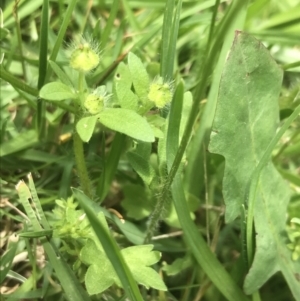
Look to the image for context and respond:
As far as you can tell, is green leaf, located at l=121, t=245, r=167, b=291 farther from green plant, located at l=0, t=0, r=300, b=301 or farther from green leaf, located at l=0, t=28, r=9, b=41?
green leaf, located at l=0, t=28, r=9, b=41

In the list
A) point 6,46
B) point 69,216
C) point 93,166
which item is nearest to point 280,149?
point 93,166

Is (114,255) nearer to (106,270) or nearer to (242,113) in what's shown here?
(106,270)

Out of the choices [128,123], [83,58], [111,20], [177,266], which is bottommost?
[177,266]

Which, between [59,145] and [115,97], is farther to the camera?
[59,145]

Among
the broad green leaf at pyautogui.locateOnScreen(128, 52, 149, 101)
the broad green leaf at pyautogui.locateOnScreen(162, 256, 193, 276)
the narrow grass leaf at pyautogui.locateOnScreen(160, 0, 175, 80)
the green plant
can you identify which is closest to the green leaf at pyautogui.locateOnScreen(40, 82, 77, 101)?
the green plant

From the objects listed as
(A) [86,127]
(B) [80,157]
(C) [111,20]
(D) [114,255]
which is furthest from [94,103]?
(C) [111,20]

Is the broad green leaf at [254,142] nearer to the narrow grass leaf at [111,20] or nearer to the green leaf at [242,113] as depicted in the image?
A: the green leaf at [242,113]

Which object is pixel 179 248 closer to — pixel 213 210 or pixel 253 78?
pixel 213 210
